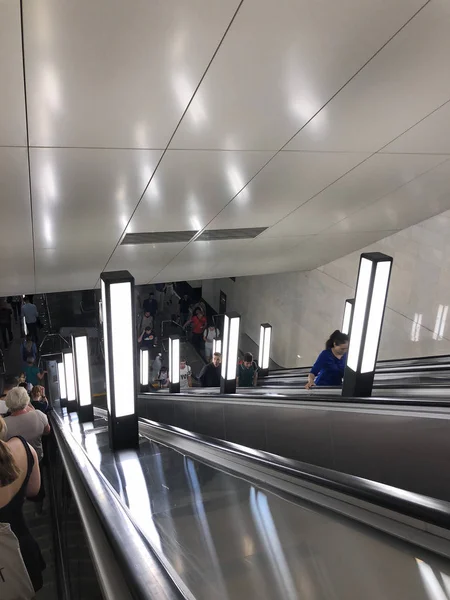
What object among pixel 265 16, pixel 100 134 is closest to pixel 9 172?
pixel 100 134

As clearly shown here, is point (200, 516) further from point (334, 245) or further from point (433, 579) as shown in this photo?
point (334, 245)

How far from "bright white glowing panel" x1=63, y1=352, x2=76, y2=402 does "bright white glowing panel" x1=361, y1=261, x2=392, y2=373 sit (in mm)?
5643

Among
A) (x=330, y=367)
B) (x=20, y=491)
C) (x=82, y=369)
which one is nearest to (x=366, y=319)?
(x=330, y=367)

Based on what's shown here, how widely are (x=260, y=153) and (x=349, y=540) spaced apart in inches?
122

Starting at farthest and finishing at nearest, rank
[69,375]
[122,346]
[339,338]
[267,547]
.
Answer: [69,375] → [339,338] → [122,346] → [267,547]

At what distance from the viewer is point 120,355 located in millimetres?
3264

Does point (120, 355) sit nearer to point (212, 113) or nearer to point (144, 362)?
point (212, 113)

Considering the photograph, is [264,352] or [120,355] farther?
[264,352]

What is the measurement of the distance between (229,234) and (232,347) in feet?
5.88

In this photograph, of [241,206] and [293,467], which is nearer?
[293,467]

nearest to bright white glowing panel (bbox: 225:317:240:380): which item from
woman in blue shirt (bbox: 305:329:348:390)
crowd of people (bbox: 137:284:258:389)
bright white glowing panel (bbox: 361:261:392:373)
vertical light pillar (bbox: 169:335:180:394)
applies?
crowd of people (bbox: 137:284:258:389)

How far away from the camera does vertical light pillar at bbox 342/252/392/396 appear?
353 centimetres

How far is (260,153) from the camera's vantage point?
3.72 meters

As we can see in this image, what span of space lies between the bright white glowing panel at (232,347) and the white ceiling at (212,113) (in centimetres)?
150
